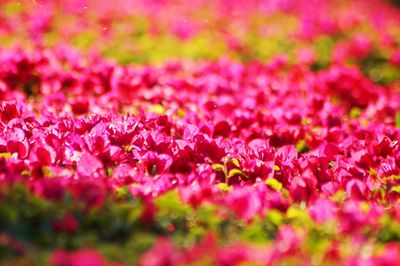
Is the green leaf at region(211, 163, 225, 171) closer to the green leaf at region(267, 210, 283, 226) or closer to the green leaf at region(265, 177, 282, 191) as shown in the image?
the green leaf at region(265, 177, 282, 191)

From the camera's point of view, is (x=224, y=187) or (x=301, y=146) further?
(x=301, y=146)

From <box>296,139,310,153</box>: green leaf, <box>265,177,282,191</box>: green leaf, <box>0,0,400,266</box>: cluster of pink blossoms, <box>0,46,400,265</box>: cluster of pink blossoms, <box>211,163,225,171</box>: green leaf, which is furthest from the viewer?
<box>296,139,310,153</box>: green leaf

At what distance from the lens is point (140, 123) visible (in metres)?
3.42

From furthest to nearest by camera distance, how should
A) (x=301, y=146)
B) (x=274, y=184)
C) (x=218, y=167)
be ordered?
(x=301, y=146) < (x=218, y=167) < (x=274, y=184)

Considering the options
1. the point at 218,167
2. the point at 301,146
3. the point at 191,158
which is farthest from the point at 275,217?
the point at 301,146

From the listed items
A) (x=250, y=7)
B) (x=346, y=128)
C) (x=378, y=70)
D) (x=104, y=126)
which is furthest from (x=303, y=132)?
(x=250, y=7)

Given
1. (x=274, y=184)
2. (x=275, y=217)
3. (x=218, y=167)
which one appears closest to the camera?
(x=275, y=217)

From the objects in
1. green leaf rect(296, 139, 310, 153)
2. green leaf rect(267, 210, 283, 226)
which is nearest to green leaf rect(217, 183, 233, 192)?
green leaf rect(267, 210, 283, 226)

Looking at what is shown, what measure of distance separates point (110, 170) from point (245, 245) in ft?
3.41

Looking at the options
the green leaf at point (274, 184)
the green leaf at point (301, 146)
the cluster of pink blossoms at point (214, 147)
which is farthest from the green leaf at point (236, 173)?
the green leaf at point (301, 146)

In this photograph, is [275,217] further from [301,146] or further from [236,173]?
[301,146]

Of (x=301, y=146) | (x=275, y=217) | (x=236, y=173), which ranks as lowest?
(x=301, y=146)

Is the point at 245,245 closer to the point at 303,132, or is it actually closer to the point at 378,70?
the point at 303,132

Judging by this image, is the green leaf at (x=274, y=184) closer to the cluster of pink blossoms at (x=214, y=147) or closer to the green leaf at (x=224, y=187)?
the cluster of pink blossoms at (x=214, y=147)
